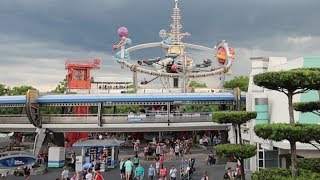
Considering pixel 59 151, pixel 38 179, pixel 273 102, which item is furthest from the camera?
pixel 59 151

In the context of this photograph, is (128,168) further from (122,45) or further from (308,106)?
(122,45)

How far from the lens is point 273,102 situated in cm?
2622

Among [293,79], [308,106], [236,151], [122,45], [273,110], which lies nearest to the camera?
[293,79]

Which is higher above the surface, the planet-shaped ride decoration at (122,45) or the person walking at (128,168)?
the planet-shaped ride decoration at (122,45)

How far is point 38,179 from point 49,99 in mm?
13692

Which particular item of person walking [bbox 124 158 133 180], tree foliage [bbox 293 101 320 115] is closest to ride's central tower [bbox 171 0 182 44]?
person walking [bbox 124 158 133 180]

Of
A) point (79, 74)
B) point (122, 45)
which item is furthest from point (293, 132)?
point (79, 74)

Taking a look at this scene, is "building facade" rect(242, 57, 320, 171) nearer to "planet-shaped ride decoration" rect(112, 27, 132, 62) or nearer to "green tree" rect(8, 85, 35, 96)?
"planet-shaped ride decoration" rect(112, 27, 132, 62)

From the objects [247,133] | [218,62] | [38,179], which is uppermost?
[218,62]

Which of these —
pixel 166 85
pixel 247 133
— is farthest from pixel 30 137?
pixel 247 133

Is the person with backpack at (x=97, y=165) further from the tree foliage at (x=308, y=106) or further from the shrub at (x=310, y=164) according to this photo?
the shrub at (x=310, y=164)

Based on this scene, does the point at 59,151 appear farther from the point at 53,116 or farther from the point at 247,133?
the point at 247,133

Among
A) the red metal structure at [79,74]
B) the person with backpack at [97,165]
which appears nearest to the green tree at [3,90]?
the red metal structure at [79,74]

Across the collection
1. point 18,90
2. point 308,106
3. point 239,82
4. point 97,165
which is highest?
point 239,82
